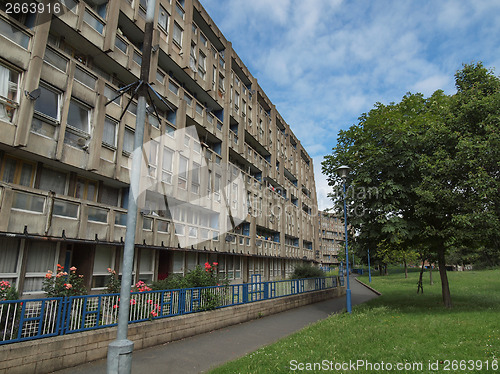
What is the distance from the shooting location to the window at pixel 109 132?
1357 centimetres

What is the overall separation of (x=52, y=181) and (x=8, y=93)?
329cm

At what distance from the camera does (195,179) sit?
64.3ft

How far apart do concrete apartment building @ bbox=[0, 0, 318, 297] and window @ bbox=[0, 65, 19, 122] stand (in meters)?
0.04

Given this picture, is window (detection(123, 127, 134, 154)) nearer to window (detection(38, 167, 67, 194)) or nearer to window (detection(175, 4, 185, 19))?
window (detection(38, 167, 67, 194))

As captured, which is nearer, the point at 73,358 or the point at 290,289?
the point at 73,358

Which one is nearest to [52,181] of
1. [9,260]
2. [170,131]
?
[9,260]

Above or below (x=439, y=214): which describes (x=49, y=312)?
below

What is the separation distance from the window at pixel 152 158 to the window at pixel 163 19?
23.5 feet

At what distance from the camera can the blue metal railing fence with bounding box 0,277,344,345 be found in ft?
22.7

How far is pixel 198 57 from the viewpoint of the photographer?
2170cm

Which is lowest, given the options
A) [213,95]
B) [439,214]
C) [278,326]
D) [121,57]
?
[278,326]

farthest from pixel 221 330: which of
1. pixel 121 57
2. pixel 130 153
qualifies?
pixel 121 57

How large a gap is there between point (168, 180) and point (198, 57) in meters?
9.67

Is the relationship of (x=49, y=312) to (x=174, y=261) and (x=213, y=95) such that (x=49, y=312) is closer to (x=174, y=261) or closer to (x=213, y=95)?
(x=174, y=261)
